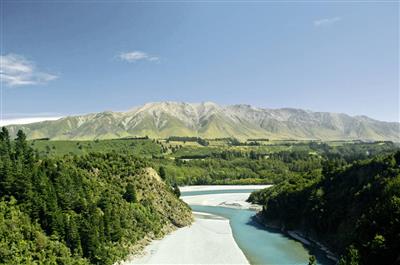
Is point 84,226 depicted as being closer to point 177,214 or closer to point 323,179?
point 177,214

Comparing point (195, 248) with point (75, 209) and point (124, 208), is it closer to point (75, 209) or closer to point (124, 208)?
point (124, 208)

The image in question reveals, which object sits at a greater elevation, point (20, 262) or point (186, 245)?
point (20, 262)

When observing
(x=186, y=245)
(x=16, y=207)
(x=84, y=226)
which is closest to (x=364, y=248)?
(x=186, y=245)

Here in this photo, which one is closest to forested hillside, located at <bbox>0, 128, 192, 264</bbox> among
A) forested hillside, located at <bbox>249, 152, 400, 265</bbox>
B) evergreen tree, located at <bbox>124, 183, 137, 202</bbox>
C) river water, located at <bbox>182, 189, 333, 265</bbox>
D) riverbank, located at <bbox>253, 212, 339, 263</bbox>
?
evergreen tree, located at <bbox>124, 183, 137, 202</bbox>

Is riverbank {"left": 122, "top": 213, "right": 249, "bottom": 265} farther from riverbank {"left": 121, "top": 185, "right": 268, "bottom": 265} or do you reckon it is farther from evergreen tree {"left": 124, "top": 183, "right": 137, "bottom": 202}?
evergreen tree {"left": 124, "top": 183, "right": 137, "bottom": 202}

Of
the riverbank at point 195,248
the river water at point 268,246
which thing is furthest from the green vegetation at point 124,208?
the river water at point 268,246

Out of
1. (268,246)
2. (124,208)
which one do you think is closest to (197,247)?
(268,246)
